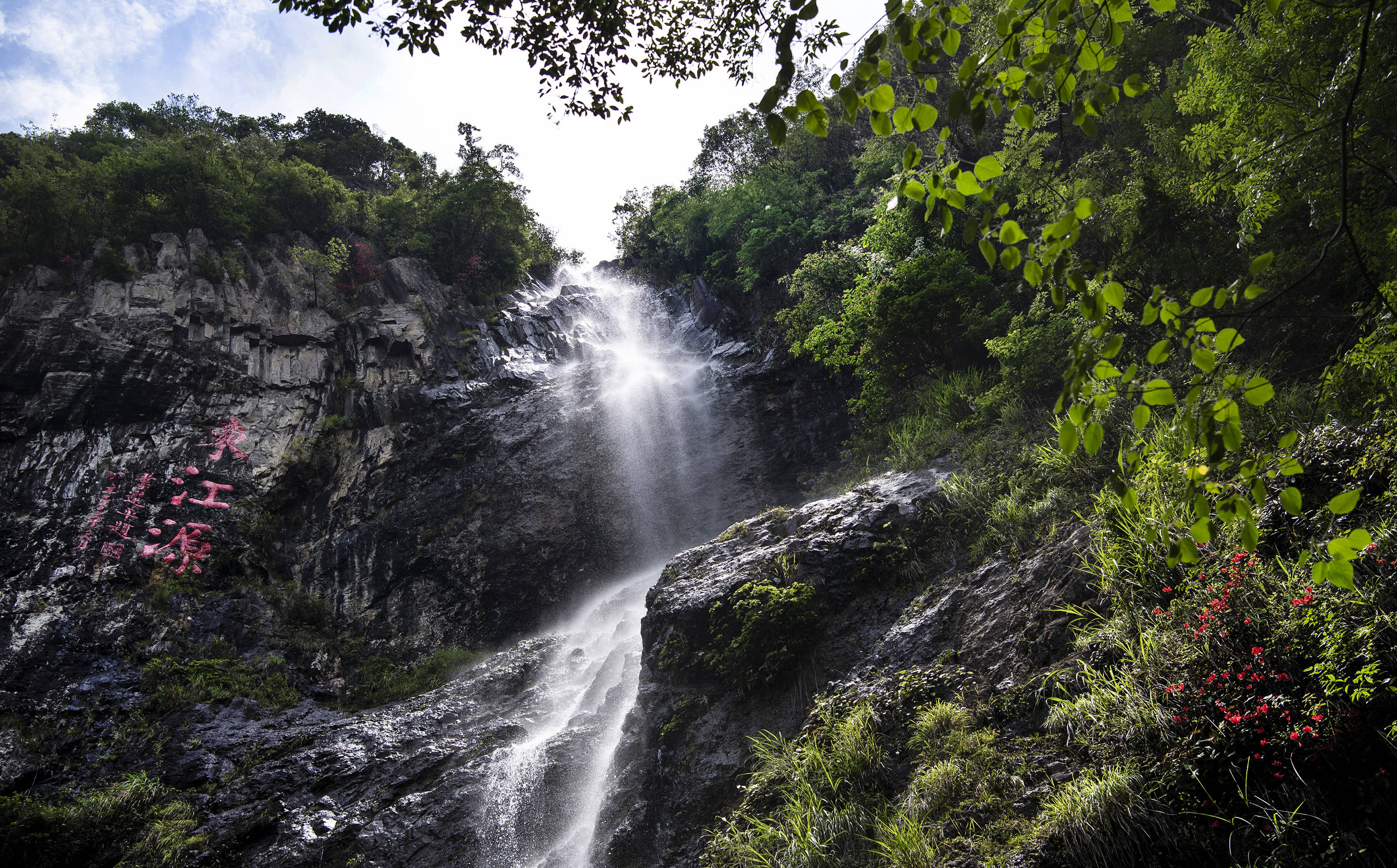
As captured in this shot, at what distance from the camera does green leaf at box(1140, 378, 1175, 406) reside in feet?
3.93

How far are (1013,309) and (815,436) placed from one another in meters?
5.20

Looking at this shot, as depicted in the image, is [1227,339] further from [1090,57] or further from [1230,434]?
[1090,57]

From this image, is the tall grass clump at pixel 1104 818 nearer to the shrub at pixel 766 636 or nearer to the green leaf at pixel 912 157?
the shrub at pixel 766 636

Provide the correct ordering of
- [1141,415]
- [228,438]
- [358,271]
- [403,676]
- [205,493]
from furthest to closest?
[358,271] < [228,438] < [205,493] < [403,676] < [1141,415]

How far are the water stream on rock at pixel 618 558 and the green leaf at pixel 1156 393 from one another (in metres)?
6.77

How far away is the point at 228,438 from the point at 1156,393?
58.3ft

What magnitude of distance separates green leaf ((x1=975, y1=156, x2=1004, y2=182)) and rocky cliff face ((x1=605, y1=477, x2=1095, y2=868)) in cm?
428

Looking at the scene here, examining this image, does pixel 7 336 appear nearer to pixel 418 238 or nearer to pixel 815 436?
pixel 418 238

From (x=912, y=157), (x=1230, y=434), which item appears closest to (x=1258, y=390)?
(x=1230, y=434)

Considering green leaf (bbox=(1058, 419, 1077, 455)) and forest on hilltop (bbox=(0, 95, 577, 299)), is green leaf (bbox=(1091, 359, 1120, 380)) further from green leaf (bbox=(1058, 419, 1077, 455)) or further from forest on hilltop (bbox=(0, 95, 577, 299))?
forest on hilltop (bbox=(0, 95, 577, 299))

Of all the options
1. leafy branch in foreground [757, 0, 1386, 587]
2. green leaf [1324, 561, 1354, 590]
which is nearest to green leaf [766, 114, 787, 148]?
leafy branch in foreground [757, 0, 1386, 587]

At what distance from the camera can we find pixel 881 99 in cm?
148

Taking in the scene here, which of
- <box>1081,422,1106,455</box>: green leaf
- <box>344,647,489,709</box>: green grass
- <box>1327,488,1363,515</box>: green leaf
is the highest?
<box>1081,422,1106,455</box>: green leaf

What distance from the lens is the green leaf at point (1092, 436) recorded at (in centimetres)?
122
